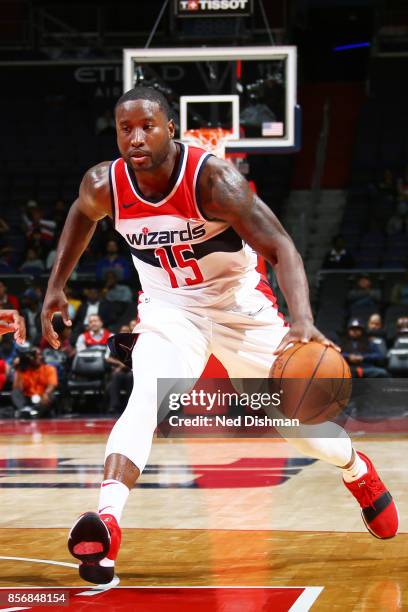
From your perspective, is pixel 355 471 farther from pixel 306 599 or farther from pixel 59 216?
pixel 59 216

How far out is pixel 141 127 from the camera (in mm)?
4316

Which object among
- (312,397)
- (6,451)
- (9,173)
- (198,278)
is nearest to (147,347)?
(198,278)

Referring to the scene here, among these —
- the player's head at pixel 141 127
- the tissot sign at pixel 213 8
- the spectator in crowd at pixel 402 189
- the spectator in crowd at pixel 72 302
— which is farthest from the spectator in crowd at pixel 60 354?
the player's head at pixel 141 127

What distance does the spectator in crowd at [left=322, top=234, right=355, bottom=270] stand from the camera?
17.1 meters

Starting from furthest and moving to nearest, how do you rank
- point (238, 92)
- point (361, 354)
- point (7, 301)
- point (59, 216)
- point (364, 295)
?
point (59, 216)
point (364, 295)
point (7, 301)
point (361, 354)
point (238, 92)

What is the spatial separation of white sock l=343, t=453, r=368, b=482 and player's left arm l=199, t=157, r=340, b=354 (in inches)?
42.5

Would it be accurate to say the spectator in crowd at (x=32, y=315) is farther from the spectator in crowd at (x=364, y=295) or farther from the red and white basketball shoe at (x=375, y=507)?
the red and white basketball shoe at (x=375, y=507)

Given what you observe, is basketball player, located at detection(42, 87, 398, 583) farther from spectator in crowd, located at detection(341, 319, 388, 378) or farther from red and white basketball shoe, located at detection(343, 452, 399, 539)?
spectator in crowd, located at detection(341, 319, 388, 378)

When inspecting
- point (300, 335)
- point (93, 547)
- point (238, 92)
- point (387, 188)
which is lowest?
point (387, 188)

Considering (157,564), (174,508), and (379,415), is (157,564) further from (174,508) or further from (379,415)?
(379,415)

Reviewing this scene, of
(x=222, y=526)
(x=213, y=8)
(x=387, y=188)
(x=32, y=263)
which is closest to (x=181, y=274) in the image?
(x=222, y=526)

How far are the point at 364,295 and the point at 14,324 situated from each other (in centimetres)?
1151

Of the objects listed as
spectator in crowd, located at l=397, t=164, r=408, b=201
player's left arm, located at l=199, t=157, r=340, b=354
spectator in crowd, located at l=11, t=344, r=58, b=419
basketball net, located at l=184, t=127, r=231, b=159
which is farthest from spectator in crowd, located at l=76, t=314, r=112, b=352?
player's left arm, located at l=199, t=157, r=340, b=354

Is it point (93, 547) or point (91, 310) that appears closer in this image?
point (93, 547)
